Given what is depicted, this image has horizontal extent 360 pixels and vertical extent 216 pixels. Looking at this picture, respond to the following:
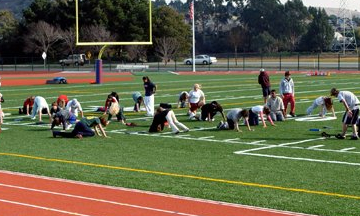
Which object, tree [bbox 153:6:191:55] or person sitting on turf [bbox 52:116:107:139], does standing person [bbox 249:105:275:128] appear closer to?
person sitting on turf [bbox 52:116:107:139]

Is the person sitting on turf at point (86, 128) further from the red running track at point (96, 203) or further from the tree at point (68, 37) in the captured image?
the tree at point (68, 37)

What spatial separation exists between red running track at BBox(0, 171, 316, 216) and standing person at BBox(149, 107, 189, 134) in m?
7.56

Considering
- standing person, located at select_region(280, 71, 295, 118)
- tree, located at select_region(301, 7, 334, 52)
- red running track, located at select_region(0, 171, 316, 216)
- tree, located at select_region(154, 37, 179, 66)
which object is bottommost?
red running track, located at select_region(0, 171, 316, 216)

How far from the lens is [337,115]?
25656mm

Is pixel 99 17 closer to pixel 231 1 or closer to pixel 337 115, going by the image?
pixel 337 115

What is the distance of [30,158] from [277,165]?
537 centimetres

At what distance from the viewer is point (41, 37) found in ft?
291

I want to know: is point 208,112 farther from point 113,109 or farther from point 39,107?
point 39,107

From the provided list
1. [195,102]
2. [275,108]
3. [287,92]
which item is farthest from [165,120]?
[287,92]

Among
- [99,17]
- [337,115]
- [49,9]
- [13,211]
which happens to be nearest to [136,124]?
[337,115]

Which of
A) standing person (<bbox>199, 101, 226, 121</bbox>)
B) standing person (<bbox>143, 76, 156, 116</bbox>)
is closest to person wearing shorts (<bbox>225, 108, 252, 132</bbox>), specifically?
standing person (<bbox>199, 101, 226, 121</bbox>)

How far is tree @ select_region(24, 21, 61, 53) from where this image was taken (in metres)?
87.8

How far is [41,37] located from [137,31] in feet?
48.2

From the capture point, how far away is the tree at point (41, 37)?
87.8 meters
